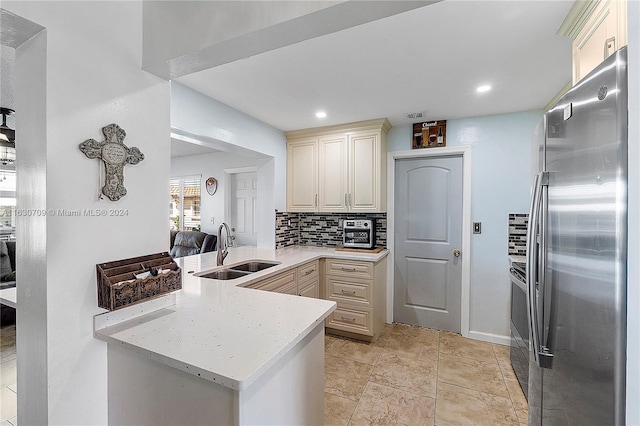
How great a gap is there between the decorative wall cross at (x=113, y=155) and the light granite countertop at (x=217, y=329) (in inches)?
19.8

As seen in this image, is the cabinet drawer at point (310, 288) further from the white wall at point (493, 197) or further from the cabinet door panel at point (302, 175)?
the white wall at point (493, 197)

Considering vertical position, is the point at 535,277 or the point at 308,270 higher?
the point at 535,277

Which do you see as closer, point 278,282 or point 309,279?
point 278,282

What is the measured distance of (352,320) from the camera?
2939 millimetres

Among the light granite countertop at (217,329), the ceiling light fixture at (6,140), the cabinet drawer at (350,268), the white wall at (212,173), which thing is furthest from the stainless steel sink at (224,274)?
the white wall at (212,173)

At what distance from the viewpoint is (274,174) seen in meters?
3.37

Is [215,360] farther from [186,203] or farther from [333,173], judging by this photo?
[186,203]

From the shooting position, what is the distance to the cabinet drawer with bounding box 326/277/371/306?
2.89 m

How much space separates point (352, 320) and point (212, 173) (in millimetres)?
3622

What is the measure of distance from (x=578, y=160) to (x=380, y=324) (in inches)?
102

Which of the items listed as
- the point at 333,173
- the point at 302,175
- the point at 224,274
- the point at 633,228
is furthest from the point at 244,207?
the point at 633,228

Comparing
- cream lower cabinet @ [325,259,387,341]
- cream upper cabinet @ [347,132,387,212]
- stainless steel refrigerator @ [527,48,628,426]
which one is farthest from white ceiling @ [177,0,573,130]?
cream lower cabinet @ [325,259,387,341]

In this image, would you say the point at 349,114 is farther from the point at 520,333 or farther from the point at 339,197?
the point at 520,333

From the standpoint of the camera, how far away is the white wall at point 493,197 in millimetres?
2838
